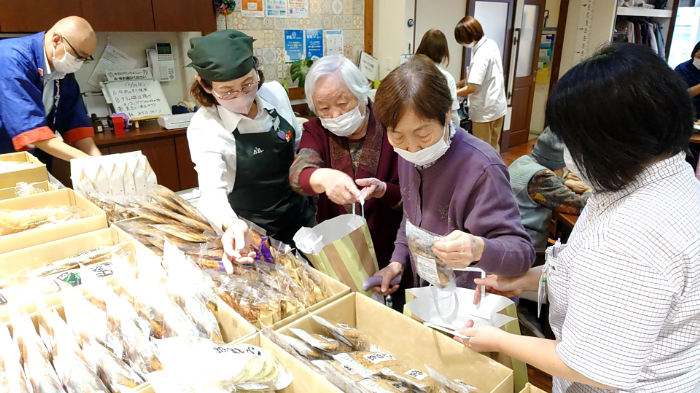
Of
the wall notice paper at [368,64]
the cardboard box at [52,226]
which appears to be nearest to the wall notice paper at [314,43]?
the wall notice paper at [368,64]

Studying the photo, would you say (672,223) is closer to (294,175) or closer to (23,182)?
(294,175)

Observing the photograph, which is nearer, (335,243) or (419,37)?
(335,243)

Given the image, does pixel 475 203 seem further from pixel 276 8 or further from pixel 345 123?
pixel 276 8

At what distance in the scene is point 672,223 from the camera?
2.37ft

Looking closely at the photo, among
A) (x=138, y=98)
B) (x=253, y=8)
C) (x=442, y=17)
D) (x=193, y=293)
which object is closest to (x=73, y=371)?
(x=193, y=293)

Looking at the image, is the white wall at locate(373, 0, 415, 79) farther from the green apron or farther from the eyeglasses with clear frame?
the eyeglasses with clear frame

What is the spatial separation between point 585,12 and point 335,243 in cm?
717

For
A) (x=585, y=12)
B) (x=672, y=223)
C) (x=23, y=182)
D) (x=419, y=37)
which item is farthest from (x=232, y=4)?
(x=585, y=12)

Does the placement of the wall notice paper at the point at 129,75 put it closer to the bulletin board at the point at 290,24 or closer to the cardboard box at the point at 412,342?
the bulletin board at the point at 290,24

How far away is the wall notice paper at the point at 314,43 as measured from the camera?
4.88 metres

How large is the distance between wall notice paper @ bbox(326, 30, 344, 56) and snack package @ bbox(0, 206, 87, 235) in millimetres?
3868

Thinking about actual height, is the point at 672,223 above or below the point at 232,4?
below

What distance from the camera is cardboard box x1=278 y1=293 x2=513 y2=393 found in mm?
866

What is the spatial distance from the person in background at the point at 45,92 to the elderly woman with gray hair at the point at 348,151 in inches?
47.2
